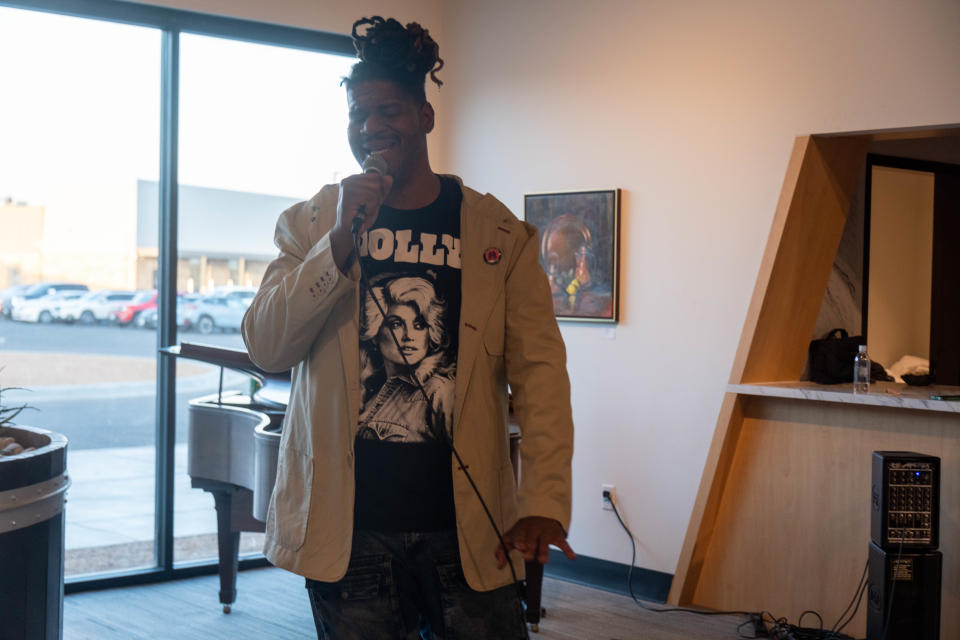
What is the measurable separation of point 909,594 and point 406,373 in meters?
2.57

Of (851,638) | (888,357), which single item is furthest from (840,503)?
(888,357)

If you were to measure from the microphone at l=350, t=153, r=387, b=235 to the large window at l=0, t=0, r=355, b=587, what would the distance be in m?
3.15

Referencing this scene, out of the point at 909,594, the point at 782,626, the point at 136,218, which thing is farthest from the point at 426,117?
the point at 136,218

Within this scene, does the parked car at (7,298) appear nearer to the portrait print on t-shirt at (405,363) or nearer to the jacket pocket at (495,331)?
the portrait print on t-shirt at (405,363)

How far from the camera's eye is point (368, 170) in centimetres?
148

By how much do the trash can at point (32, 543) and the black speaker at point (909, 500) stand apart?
8.74 ft

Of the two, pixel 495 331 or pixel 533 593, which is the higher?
pixel 495 331

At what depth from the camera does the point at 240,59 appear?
4.59 meters

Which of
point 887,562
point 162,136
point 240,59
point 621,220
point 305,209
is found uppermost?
point 240,59

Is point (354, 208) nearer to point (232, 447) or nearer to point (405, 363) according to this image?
point (405, 363)

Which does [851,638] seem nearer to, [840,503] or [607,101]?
[840,503]

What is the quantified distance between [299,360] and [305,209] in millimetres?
269

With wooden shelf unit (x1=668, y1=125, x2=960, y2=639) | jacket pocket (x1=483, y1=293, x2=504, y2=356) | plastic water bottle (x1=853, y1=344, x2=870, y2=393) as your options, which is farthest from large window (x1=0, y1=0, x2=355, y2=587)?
jacket pocket (x1=483, y1=293, x2=504, y2=356)

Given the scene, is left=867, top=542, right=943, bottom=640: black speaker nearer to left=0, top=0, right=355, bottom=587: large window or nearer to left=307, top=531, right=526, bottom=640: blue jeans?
left=307, top=531, right=526, bottom=640: blue jeans
